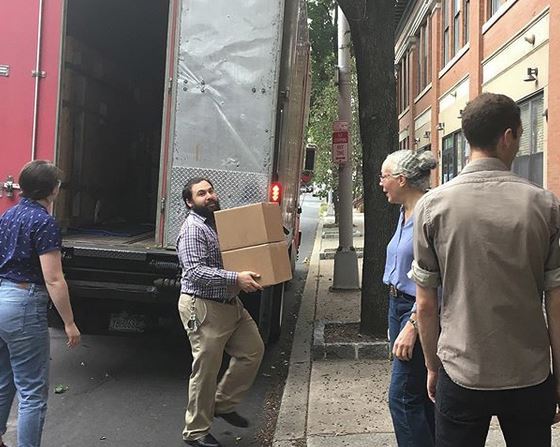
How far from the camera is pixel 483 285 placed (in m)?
2.04

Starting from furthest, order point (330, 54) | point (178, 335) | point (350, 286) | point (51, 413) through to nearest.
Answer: point (330, 54) < point (350, 286) < point (178, 335) < point (51, 413)

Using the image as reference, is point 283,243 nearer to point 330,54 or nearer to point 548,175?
point 548,175

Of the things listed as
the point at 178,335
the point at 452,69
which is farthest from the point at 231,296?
the point at 452,69

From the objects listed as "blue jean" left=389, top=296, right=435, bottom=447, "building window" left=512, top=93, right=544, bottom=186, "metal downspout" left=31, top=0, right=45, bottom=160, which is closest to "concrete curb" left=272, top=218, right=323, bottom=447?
"blue jean" left=389, top=296, right=435, bottom=447

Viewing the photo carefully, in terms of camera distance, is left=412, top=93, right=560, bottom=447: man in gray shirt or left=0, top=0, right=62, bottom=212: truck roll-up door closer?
left=412, top=93, right=560, bottom=447: man in gray shirt

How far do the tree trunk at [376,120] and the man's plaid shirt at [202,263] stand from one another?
253 centimetres

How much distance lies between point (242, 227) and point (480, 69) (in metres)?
12.1

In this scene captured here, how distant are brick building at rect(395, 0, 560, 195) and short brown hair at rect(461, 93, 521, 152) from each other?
26.1ft

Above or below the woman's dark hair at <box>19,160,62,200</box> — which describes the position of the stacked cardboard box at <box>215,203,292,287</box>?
below

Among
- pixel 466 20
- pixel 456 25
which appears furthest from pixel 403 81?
pixel 466 20

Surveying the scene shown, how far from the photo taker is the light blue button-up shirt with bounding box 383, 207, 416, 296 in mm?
3014

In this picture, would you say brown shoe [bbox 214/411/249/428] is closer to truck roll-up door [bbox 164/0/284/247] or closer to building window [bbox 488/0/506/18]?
truck roll-up door [bbox 164/0/284/247]

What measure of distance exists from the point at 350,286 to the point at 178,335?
4.63 metres

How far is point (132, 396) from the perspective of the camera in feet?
16.7
